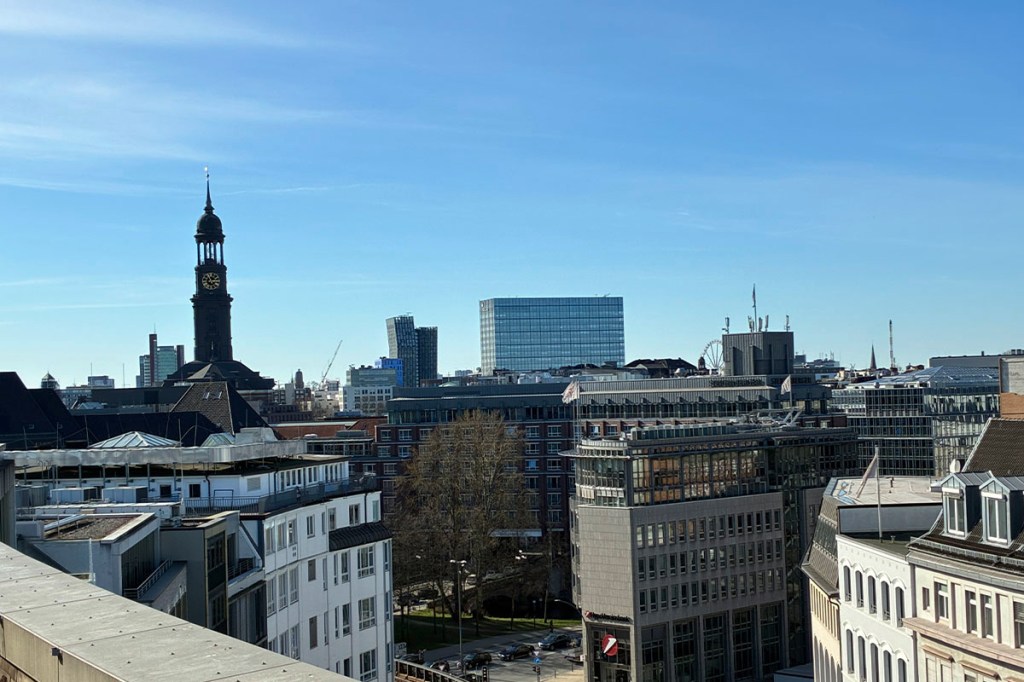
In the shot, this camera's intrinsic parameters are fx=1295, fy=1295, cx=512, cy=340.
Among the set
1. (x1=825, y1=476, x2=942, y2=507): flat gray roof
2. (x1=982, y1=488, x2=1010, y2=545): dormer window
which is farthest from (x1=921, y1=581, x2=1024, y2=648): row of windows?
(x1=825, y1=476, x2=942, y2=507): flat gray roof

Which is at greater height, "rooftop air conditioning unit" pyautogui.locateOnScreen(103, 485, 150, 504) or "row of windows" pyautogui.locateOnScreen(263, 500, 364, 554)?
"rooftop air conditioning unit" pyautogui.locateOnScreen(103, 485, 150, 504)

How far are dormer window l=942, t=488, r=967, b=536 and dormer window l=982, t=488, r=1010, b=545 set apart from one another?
1.61m

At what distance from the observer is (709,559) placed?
99.8 meters

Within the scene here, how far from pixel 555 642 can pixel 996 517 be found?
8033 cm

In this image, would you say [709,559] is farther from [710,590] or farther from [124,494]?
[124,494]

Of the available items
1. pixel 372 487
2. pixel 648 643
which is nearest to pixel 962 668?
pixel 372 487

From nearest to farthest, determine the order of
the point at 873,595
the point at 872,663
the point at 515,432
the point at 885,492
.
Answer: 1. the point at 873,595
2. the point at 872,663
3. the point at 885,492
4. the point at 515,432

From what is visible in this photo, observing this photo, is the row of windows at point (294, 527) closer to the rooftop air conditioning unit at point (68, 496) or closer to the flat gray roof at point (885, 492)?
the rooftop air conditioning unit at point (68, 496)

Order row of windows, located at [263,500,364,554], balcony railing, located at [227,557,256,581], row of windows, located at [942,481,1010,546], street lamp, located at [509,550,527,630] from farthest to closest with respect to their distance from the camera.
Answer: street lamp, located at [509,550,527,630]
row of windows, located at [263,500,364,554]
balcony railing, located at [227,557,256,581]
row of windows, located at [942,481,1010,546]

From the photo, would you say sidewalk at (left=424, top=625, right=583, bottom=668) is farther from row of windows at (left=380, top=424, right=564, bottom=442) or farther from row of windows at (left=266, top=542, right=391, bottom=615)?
row of windows at (left=266, top=542, right=391, bottom=615)

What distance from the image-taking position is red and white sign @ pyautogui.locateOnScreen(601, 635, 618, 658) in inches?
3622

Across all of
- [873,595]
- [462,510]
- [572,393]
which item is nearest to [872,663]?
[873,595]

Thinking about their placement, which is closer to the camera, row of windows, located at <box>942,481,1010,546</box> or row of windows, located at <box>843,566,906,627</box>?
row of windows, located at <box>942,481,1010,546</box>

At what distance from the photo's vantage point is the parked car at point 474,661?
4042 inches
